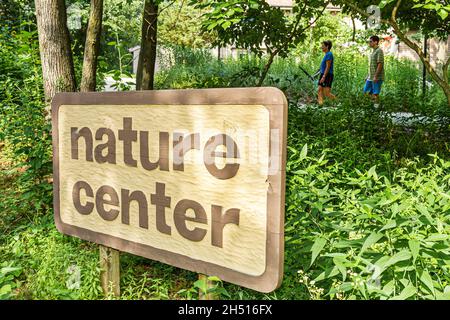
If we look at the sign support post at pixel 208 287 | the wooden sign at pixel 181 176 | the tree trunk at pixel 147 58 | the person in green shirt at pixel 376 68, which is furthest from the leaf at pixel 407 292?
the person in green shirt at pixel 376 68

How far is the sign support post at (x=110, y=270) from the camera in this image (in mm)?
2941

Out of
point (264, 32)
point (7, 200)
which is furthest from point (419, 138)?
point (7, 200)

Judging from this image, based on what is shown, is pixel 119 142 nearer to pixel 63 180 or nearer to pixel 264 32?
pixel 63 180

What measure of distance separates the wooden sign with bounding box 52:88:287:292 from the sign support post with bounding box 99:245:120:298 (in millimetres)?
153

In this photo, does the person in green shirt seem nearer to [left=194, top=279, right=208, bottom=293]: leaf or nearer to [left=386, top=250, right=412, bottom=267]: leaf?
[left=386, top=250, right=412, bottom=267]: leaf

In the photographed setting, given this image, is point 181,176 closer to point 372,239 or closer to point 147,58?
point 372,239

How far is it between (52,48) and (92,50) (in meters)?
0.83

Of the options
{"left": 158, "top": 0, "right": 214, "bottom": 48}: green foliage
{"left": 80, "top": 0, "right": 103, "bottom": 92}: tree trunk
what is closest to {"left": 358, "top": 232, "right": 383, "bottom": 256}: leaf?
{"left": 80, "top": 0, "right": 103, "bottom": 92}: tree trunk

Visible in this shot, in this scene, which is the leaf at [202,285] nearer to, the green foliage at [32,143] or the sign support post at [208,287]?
the sign support post at [208,287]

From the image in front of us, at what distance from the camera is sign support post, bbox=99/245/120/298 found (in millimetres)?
2941

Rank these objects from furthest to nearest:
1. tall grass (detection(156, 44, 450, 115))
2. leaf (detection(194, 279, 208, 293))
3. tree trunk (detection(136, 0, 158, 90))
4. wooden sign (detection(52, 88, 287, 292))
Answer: tall grass (detection(156, 44, 450, 115))
tree trunk (detection(136, 0, 158, 90))
leaf (detection(194, 279, 208, 293))
wooden sign (detection(52, 88, 287, 292))

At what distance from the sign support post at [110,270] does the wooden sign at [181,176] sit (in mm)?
153

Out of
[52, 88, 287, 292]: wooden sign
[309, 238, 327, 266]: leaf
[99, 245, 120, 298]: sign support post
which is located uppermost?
[52, 88, 287, 292]: wooden sign

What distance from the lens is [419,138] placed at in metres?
6.59
